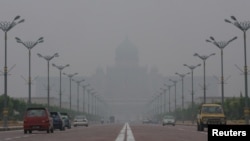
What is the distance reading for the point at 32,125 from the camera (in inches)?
1586

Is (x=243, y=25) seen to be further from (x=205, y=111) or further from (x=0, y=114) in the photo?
(x=0, y=114)

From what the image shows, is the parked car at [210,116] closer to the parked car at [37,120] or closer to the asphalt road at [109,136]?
the asphalt road at [109,136]

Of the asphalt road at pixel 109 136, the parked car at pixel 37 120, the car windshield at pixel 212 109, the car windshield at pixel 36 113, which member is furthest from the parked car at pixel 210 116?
the car windshield at pixel 36 113

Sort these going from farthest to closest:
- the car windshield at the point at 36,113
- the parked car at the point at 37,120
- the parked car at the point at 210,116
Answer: the parked car at the point at 210,116, the car windshield at the point at 36,113, the parked car at the point at 37,120

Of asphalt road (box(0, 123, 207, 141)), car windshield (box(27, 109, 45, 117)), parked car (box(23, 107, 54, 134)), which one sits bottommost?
asphalt road (box(0, 123, 207, 141))

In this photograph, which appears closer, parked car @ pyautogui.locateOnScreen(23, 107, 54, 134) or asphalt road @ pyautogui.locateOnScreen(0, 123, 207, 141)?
asphalt road @ pyautogui.locateOnScreen(0, 123, 207, 141)

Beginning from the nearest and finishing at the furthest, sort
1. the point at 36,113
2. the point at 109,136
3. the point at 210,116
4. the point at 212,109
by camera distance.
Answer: the point at 109,136, the point at 36,113, the point at 210,116, the point at 212,109

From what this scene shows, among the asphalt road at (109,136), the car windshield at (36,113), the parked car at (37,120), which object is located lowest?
the asphalt road at (109,136)

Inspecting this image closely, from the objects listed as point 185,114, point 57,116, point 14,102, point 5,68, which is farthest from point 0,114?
point 185,114

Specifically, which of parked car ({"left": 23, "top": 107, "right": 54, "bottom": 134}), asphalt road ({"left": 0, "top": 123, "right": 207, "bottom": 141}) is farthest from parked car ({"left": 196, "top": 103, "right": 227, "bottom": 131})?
parked car ({"left": 23, "top": 107, "right": 54, "bottom": 134})

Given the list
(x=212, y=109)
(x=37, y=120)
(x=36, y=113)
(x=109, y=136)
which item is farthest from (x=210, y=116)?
(x=109, y=136)

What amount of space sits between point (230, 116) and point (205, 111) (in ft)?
159

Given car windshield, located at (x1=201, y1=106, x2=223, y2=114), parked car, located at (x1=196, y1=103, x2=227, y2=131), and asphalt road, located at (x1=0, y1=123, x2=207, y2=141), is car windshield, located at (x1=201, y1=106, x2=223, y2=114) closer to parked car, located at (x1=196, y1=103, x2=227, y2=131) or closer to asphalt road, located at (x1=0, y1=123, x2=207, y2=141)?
parked car, located at (x1=196, y1=103, x2=227, y2=131)

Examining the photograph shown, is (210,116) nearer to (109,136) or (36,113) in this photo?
(36,113)
